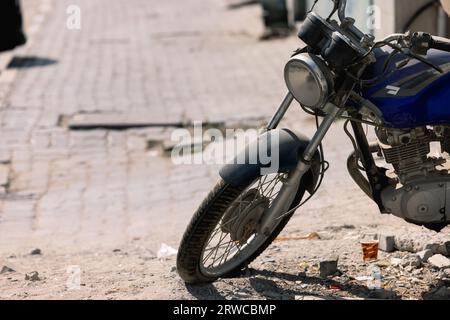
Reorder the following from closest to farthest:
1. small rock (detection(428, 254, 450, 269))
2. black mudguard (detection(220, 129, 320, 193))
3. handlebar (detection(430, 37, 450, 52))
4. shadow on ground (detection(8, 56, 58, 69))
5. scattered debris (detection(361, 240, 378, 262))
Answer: handlebar (detection(430, 37, 450, 52)) < black mudguard (detection(220, 129, 320, 193)) < small rock (detection(428, 254, 450, 269)) < scattered debris (detection(361, 240, 378, 262)) < shadow on ground (detection(8, 56, 58, 69))

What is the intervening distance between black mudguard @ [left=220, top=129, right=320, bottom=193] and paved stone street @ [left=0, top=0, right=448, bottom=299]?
0.60m

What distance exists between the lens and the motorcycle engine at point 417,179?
→ 15.0ft

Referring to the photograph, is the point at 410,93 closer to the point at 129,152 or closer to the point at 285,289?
the point at 285,289

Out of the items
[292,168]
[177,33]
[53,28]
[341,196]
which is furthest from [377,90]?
[53,28]

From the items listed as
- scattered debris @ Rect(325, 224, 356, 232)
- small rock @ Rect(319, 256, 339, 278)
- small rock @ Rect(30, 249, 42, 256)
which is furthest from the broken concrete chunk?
small rock @ Rect(30, 249, 42, 256)

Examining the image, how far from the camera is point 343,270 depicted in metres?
5.03

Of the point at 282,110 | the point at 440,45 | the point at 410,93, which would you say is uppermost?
the point at 440,45

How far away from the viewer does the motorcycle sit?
441cm

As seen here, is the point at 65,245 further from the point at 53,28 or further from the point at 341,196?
the point at 53,28

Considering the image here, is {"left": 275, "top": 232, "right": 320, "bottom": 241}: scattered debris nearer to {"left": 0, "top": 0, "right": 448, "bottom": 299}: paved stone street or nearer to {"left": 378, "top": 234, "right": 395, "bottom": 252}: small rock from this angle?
{"left": 0, "top": 0, "right": 448, "bottom": 299}: paved stone street

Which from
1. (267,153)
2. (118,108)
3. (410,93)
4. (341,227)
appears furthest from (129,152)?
(410,93)

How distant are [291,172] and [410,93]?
68cm

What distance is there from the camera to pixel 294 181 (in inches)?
183
